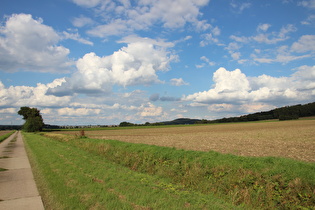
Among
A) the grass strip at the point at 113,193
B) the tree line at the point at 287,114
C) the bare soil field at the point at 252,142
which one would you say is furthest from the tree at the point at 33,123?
the grass strip at the point at 113,193

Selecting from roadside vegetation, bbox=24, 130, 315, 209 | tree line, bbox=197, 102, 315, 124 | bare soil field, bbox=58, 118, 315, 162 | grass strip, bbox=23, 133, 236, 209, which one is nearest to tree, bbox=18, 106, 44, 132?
bare soil field, bbox=58, 118, 315, 162

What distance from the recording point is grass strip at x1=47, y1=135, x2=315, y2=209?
7223 mm

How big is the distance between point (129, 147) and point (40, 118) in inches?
3903

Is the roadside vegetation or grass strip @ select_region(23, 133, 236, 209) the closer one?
grass strip @ select_region(23, 133, 236, 209)

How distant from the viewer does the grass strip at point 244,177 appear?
7.22m

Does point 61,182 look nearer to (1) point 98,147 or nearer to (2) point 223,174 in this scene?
(2) point 223,174

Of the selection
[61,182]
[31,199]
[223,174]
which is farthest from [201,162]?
[31,199]

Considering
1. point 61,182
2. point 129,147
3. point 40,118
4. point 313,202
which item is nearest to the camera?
point 313,202

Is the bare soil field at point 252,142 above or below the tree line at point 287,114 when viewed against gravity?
below

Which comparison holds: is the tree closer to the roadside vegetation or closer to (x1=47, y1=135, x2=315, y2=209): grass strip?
the roadside vegetation

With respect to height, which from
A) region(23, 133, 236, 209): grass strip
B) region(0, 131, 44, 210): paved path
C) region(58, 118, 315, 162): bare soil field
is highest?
region(0, 131, 44, 210): paved path

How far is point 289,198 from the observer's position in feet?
23.6

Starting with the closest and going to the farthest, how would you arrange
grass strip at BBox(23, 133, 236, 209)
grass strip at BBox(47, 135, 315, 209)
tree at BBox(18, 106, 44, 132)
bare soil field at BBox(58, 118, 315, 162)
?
grass strip at BBox(23, 133, 236, 209) < grass strip at BBox(47, 135, 315, 209) < bare soil field at BBox(58, 118, 315, 162) < tree at BBox(18, 106, 44, 132)

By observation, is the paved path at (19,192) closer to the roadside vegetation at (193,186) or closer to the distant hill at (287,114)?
the roadside vegetation at (193,186)
